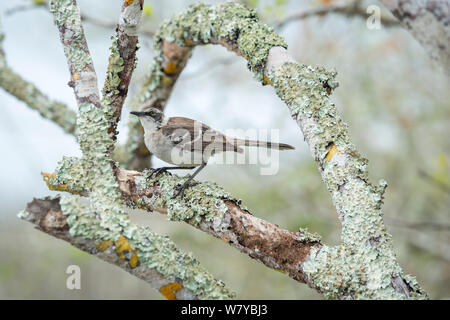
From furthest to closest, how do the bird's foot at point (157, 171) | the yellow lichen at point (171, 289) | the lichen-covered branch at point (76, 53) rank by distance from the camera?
the bird's foot at point (157, 171), the lichen-covered branch at point (76, 53), the yellow lichen at point (171, 289)

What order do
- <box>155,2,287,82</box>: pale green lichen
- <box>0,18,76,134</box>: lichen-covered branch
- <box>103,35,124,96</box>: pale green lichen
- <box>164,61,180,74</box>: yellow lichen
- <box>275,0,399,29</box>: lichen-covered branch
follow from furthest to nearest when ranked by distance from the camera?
<box>275,0,399,29</box>: lichen-covered branch < <box>0,18,76,134</box>: lichen-covered branch < <box>164,61,180,74</box>: yellow lichen < <box>155,2,287,82</box>: pale green lichen < <box>103,35,124,96</box>: pale green lichen

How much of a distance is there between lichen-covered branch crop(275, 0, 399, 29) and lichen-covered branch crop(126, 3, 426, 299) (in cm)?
146

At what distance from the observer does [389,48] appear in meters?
7.52

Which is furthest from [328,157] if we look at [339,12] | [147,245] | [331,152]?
[339,12]

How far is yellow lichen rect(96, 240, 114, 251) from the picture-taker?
183 centimetres

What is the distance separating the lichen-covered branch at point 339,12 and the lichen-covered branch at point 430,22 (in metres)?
2.62

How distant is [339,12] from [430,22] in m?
2.92

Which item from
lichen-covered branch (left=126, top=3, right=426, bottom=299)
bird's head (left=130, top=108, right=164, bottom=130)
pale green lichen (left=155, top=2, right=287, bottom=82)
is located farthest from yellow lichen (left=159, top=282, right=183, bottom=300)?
bird's head (left=130, top=108, right=164, bottom=130)

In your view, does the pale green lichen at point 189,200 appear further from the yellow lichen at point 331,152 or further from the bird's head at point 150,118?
the bird's head at point 150,118

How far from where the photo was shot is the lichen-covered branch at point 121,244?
1.82m

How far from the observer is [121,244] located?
1853 millimetres

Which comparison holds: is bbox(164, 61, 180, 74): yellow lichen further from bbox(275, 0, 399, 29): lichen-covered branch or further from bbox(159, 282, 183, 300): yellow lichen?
bbox(159, 282, 183, 300): yellow lichen

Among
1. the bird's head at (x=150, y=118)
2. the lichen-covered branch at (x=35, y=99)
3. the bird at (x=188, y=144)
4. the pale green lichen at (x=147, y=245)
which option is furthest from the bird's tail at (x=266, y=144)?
the lichen-covered branch at (x=35, y=99)
